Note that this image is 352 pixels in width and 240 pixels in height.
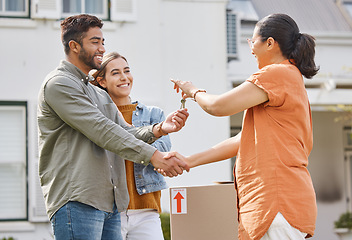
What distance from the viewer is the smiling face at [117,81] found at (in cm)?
401

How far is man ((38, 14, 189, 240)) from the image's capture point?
9.75 feet

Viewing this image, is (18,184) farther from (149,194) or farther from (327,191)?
(327,191)

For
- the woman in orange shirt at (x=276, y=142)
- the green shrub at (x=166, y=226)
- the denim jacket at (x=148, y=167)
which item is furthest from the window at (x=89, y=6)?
the woman in orange shirt at (x=276, y=142)

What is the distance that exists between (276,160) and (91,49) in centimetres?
114

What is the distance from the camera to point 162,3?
343 inches

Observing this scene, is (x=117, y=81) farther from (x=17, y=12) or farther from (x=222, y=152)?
(x=17, y=12)

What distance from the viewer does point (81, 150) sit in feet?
10.0

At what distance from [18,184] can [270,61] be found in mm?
5829

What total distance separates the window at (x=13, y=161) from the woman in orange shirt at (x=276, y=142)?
5.59m

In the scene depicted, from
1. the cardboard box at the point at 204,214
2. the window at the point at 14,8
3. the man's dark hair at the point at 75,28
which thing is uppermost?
the window at the point at 14,8

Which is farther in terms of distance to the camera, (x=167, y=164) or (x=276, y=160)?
(x=167, y=164)

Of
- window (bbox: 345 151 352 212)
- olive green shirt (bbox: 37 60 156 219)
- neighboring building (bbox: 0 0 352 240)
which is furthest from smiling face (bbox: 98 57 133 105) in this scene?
window (bbox: 345 151 352 212)

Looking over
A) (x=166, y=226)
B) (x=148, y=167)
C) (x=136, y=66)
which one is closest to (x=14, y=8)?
(x=136, y=66)

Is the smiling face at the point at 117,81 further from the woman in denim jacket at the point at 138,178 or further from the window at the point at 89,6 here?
the window at the point at 89,6
